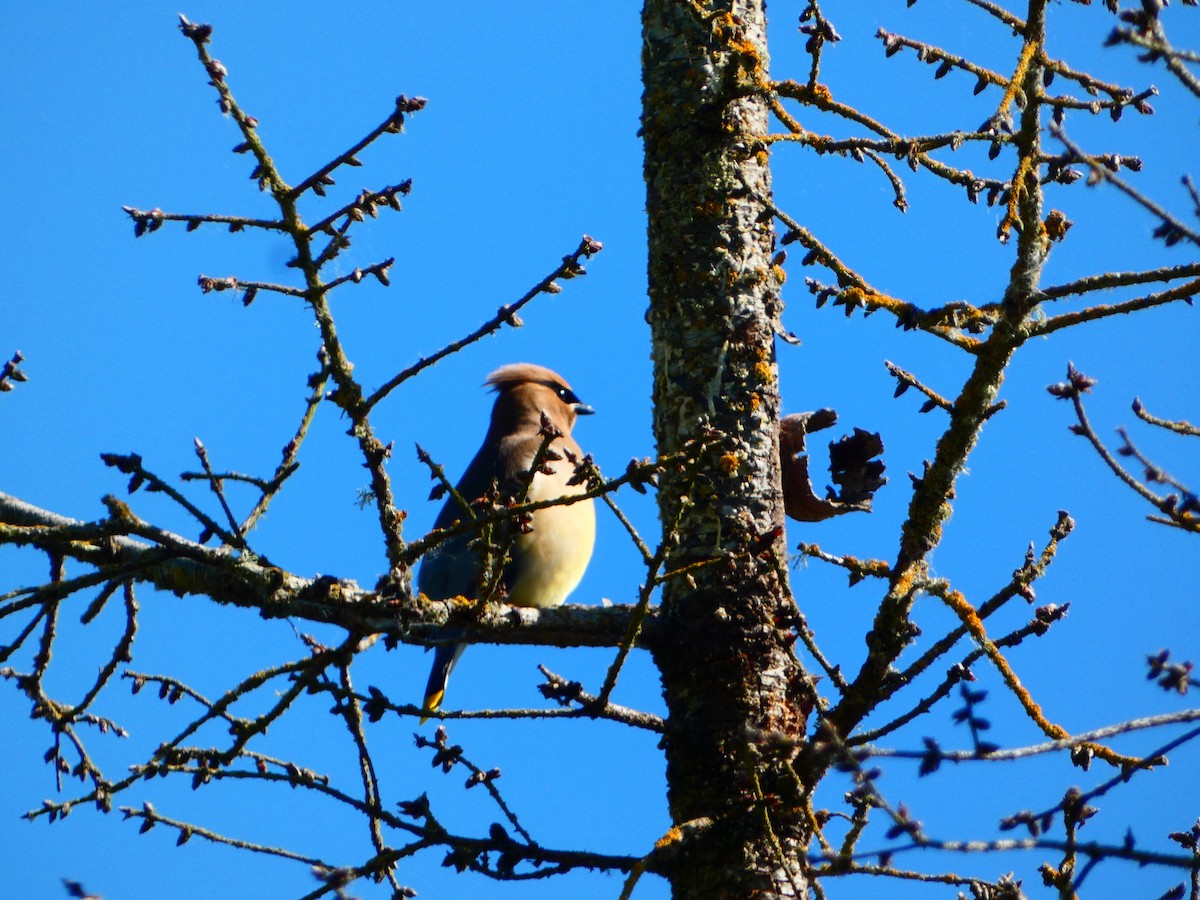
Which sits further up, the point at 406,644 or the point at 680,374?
the point at 680,374

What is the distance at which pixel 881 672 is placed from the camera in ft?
9.84

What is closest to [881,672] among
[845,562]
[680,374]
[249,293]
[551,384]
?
[845,562]

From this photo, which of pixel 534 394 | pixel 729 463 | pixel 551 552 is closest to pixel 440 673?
pixel 551 552

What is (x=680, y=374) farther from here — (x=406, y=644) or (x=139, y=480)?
(x=139, y=480)

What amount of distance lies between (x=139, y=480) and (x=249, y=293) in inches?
21.6

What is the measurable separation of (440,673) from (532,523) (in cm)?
86

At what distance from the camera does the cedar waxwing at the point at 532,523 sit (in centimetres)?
573

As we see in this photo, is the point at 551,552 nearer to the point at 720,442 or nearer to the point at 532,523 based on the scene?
the point at 532,523

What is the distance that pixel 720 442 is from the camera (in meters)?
3.29

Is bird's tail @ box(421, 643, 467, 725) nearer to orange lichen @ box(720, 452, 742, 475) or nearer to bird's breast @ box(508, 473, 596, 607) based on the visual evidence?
bird's breast @ box(508, 473, 596, 607)

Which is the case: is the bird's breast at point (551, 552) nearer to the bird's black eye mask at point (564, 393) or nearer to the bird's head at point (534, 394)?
the bird's head at point (534, 394)

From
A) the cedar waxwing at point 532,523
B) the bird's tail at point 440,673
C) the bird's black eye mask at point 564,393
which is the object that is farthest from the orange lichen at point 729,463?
the bird's black eye mask at point 564,393

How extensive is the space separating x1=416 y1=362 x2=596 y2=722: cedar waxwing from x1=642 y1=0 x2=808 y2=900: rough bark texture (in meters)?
1.74

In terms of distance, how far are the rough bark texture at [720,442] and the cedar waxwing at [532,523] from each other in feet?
5.69
